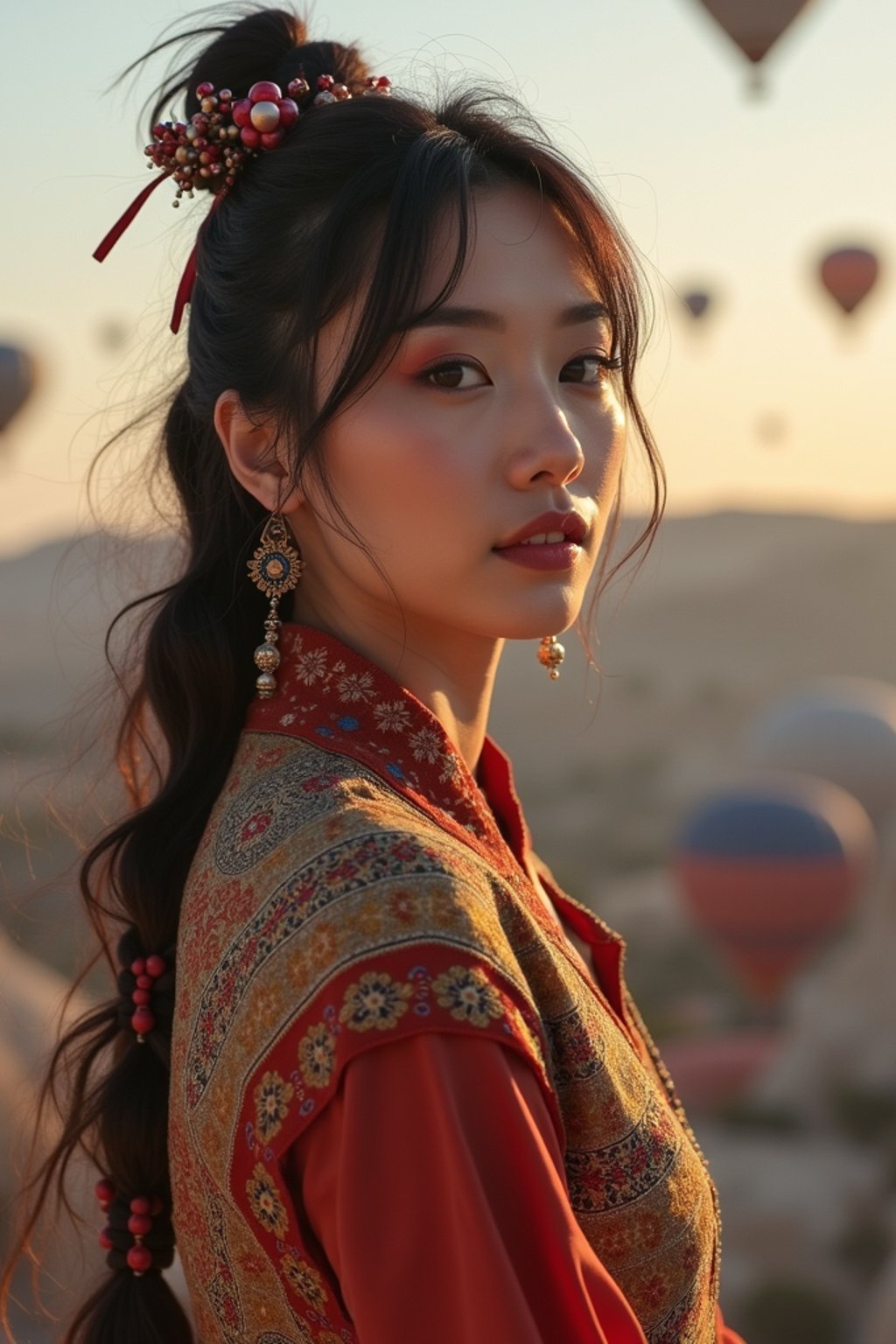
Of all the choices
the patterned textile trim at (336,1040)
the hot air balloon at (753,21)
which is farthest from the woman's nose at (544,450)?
the hot air balloon at (753,21)

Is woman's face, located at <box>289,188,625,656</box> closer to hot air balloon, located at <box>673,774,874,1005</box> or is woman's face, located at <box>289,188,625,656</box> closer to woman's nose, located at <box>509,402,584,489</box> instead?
woman's nose, located at <box>509,402,584,489</box>

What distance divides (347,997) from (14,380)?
20.7 metres

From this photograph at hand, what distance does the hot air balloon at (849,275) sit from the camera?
68.9ft

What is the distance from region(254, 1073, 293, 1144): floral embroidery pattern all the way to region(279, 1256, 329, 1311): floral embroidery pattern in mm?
111

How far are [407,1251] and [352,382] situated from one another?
2.85 ft

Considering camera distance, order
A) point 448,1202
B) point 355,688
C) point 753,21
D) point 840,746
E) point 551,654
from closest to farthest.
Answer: point 448,1202, point 355,688, point 551,654, point 753,21, point 840,746

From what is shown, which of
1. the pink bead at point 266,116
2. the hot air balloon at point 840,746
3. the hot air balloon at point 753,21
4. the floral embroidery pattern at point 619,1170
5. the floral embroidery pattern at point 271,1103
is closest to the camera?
the floral embroidery pattern at point 271,1103

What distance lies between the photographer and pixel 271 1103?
148 centimetres

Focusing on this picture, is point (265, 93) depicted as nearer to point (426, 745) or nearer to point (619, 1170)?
point (426, 745)

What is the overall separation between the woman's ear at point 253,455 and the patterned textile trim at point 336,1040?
69 centimetres

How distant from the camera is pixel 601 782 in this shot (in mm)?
39719

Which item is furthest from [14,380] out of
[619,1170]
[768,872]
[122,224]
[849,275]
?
[619,1170]

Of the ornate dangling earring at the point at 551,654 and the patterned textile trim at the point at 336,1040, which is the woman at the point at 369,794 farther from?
the ornate dangling earring at the point at 551,654

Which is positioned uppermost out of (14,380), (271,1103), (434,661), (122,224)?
(122,224)
